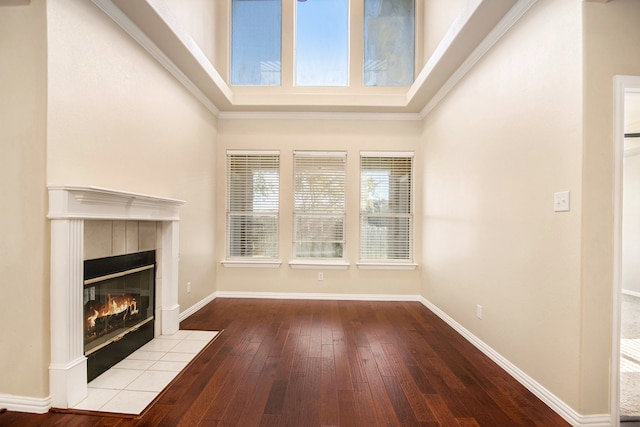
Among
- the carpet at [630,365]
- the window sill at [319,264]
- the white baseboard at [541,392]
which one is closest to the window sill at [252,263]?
the window sill at [319,264]

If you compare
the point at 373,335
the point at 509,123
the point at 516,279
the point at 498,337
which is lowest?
the point at 373,335

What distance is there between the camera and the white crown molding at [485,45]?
236 centimetres

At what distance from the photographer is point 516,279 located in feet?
7.88

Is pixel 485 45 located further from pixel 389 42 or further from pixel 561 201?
pixel 389 42

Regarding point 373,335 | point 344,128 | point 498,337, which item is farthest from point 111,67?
point 498,337

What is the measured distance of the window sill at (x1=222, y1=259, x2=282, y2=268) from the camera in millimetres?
4691

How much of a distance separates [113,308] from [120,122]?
151 centimetres

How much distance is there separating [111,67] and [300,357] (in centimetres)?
282

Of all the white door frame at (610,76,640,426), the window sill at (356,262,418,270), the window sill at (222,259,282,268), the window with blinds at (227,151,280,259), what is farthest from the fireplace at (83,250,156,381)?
the white door frame at (610,76,640,426)

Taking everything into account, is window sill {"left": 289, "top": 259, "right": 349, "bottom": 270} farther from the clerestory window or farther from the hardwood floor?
the clerestory window

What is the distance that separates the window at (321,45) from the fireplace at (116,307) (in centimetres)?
335

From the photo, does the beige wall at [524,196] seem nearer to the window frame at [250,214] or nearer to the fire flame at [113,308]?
the window frame at [250,214]

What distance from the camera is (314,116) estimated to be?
470 cm

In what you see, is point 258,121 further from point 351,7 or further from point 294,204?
point 351,7
